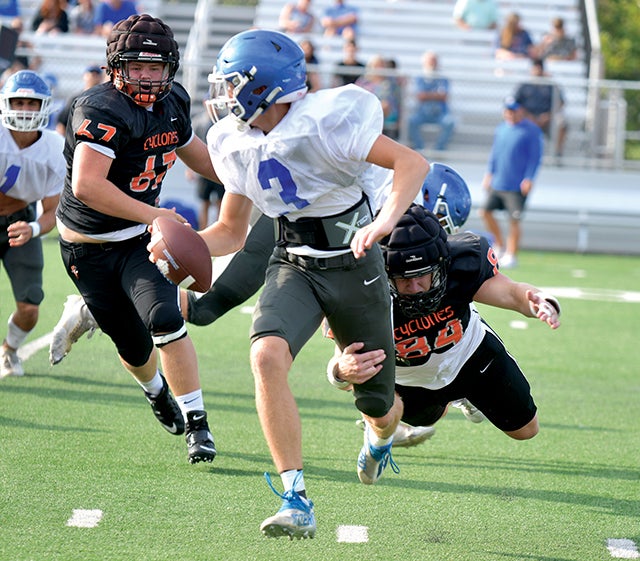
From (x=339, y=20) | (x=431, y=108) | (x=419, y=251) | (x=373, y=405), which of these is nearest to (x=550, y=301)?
(x=419, y=251)

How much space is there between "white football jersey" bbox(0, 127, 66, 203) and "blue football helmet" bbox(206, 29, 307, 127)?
2.35m

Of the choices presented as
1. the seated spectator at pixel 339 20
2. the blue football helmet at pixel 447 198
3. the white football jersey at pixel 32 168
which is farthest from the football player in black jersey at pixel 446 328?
the seated spectator at pixel 339 20

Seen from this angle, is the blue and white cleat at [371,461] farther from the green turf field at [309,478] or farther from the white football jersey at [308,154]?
the white football jersey at [308,154]

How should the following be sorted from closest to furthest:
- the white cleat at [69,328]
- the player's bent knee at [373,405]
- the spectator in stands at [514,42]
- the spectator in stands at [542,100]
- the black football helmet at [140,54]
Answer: the player's bent knee at [373,405], the black football helmet at [140,54], the white cleat at [69,328], the spectator in stands at [542,100], the spectator in stands at [514,42]

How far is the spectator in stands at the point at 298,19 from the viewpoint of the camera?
15883mm

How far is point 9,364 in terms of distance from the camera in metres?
6.00

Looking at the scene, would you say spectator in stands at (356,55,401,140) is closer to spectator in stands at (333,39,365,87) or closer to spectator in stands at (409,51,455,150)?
spectator in stands at (333,39,365,87)

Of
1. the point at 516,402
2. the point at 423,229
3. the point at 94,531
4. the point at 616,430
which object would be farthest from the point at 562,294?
the point at 94,531

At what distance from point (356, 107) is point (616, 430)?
271cm

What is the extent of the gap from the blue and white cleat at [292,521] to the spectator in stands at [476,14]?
1467 centimetres

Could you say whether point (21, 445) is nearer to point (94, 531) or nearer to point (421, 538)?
point (94, 531)

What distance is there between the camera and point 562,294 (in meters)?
10.0

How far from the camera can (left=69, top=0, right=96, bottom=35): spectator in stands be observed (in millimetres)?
15820

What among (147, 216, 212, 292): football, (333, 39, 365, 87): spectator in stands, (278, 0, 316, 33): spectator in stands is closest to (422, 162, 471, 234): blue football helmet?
(147, 216, 212, 292): football
